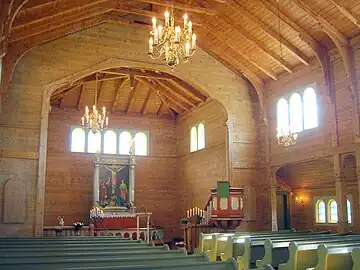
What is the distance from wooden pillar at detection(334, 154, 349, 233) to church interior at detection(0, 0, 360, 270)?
1.5 inches

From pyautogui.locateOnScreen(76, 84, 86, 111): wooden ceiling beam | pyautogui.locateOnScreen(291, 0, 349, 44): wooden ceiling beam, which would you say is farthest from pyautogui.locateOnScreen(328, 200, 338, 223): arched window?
pyautogui.locateOnScreen(76, 84, 86, 111): wooden ceiling beam

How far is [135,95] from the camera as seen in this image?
75.3ft

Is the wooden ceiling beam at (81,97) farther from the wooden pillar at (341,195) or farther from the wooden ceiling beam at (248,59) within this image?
the wooden pillar at (341,195)

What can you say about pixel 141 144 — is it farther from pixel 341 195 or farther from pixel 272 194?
pixel 341 195

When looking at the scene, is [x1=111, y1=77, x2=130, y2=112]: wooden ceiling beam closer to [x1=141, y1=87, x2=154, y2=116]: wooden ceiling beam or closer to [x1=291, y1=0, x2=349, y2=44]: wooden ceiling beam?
[x1=141, y1=87, x2=154, y2=116]: wooden ceiling beam

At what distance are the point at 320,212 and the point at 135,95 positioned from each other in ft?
35.6

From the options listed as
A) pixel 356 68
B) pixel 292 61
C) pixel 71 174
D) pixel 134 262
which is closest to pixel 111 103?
pixel 71 174

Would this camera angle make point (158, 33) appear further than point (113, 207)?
No

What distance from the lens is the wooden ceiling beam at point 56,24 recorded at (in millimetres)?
13842

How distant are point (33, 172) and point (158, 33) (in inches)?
300

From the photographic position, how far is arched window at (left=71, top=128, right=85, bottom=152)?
22.6 metres

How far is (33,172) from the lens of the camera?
14.9m

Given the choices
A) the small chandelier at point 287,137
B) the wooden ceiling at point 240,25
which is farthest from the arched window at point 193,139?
the small chandelier at point 287,137

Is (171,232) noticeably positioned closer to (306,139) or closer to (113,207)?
(113,207)
